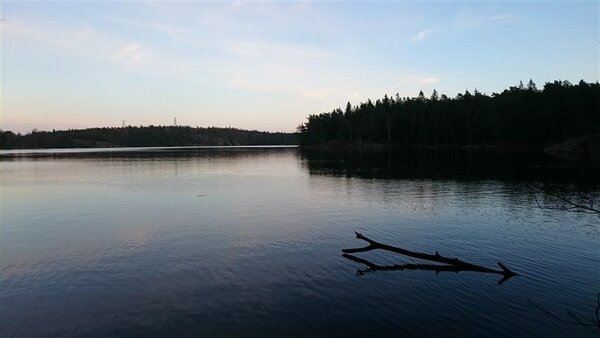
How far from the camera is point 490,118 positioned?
142625mm

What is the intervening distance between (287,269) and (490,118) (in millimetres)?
140172

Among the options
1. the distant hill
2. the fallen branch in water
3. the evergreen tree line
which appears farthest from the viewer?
the evergreen tree line

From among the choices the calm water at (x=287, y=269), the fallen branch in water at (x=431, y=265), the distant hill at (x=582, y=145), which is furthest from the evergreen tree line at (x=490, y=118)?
the fallen branch in water at (x=431, y=265)

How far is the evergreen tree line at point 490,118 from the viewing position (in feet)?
404

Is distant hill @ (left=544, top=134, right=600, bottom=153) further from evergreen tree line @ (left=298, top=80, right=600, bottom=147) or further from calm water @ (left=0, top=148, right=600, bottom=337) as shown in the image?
calm water @ (left=0, top=148, right=600, bottom=337)

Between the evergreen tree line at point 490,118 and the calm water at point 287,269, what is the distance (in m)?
102

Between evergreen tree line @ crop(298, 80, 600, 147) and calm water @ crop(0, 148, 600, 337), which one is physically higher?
evergreen tree line @ crop(298, 80, 600, 147)

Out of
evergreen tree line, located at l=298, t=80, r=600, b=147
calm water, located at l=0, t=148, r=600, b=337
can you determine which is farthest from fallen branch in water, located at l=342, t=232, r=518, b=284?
evergreen tree line, located at l=298, t=80, r=600, b=147

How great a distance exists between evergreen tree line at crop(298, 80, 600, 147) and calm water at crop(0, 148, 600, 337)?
102 m

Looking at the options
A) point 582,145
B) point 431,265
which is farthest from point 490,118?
point 431,265

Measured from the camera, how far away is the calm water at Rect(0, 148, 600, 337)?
45.3 feet

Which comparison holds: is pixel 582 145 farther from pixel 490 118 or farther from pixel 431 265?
pixel 431 265

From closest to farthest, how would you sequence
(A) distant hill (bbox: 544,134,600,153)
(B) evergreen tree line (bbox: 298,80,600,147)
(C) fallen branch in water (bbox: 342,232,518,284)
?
(C) fallen branch in water (bbox: 342,232,518,284)
(A) distant hill (bbox: 544,134,600,153)
(B) evergreen tree line (bbox: 298,80,600,147)

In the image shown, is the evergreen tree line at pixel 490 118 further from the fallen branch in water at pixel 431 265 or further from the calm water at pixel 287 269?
the fallen branch in water at pixel 431 265
